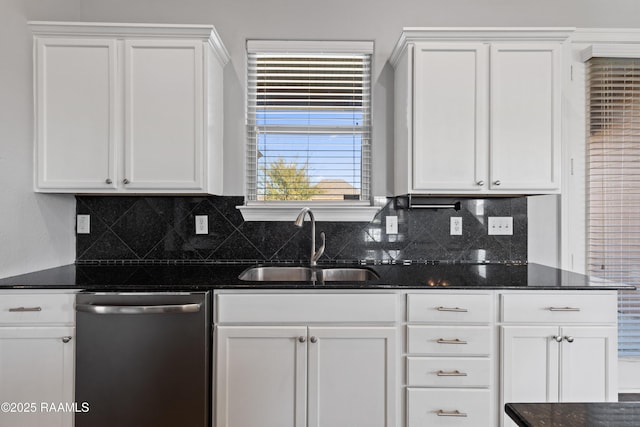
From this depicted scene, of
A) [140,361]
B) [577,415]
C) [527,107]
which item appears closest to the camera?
[577,415]

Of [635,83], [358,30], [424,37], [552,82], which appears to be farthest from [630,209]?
[358,30]

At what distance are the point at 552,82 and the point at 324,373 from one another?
204cm

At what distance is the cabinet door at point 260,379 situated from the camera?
6.23 ft

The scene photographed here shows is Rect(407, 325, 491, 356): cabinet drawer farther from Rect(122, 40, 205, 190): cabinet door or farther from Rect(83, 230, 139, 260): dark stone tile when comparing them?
Rect(83, 230, 139, 260): dark stone tile

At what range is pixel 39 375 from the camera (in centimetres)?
186

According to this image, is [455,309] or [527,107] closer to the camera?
[455,309]

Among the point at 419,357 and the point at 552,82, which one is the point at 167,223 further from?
the point at 552,82

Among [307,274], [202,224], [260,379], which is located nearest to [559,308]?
[307,274]

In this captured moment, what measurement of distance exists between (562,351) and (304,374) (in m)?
1.26

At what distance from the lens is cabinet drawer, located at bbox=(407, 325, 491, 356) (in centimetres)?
192

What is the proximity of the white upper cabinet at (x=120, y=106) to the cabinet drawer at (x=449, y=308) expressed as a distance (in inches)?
54.7

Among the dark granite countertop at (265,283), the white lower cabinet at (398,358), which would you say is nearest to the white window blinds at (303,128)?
the dark granite countertop at (265,283)

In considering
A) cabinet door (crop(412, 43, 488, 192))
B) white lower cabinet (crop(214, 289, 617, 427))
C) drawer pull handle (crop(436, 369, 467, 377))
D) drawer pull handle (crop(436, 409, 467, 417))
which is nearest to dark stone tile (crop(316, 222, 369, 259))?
cabinet door (crop(412, 43, 488, 192))

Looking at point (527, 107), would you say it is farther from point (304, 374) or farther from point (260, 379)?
point (260, 379)
